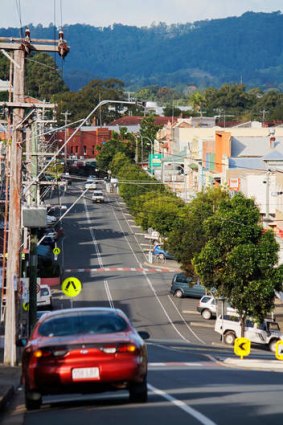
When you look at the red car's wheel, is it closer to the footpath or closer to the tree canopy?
the footpath

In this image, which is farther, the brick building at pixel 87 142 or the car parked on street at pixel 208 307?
the brick building at pixel 87 142

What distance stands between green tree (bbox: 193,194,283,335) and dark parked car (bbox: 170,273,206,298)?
14228 millimetres

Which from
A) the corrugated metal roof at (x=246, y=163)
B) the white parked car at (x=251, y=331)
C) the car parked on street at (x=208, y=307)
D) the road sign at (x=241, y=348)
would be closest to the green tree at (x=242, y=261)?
the white parked car at (x=251, y=331)

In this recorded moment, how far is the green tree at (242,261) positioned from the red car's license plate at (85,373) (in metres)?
30.9

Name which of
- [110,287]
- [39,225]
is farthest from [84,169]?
[39,225]

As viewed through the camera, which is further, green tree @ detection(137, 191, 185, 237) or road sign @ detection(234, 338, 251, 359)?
green tree @ detection(137, 191, 185, 237)

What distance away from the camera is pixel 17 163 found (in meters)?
26.1

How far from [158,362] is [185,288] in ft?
111

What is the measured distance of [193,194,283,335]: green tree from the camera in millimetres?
44812

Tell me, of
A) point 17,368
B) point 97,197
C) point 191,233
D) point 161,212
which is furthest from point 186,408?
point 97,197

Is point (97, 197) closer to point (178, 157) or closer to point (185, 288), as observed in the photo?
point (178, 157)

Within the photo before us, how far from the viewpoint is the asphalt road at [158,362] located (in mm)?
13430

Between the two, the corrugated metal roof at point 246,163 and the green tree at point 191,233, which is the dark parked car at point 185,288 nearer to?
the green tree at point 191,233

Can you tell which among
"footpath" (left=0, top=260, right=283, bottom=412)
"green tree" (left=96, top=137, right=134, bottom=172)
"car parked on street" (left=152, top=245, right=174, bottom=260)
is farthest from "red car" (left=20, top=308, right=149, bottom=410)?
"green tree" (left=96, top=137, right=134, bottom=172)
